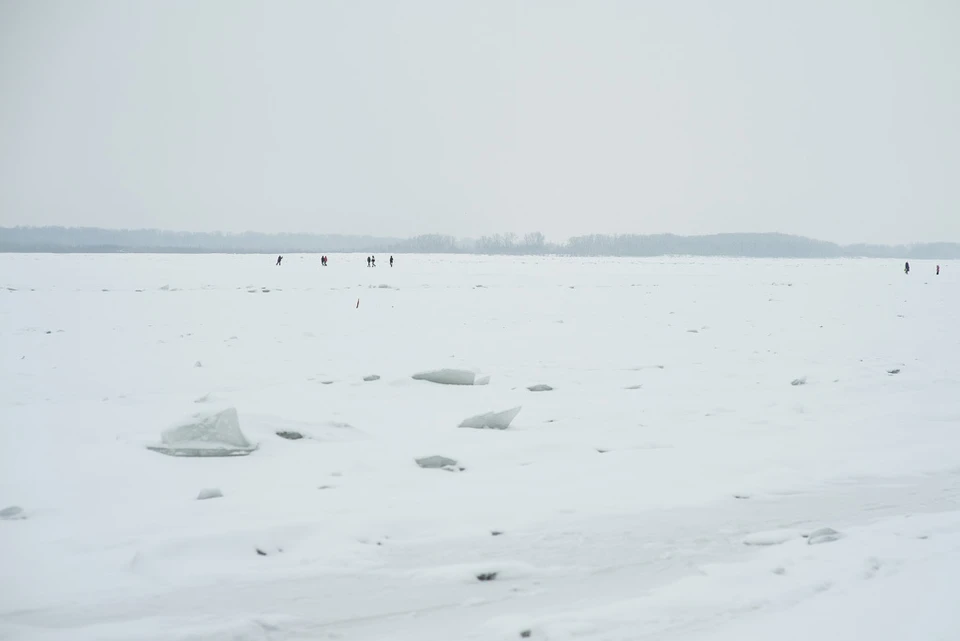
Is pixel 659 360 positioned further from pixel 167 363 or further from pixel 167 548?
pixel 167 548

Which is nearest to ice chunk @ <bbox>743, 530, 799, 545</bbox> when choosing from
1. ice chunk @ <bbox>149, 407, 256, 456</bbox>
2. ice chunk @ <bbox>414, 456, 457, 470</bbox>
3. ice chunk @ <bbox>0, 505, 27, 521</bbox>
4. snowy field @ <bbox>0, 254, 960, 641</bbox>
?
snowy field @ <bbox>0, 254, 960, 641</bbox>

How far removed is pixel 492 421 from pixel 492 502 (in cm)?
208

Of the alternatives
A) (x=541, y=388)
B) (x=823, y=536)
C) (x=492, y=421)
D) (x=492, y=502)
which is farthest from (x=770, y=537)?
(x=541, y=388)

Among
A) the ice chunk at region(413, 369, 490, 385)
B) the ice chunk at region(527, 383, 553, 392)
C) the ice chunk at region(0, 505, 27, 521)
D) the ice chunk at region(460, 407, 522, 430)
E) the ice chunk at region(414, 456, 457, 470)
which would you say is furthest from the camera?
the ice chunk at region(413, 369, 490, 385)

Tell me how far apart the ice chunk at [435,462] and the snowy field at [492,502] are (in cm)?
13

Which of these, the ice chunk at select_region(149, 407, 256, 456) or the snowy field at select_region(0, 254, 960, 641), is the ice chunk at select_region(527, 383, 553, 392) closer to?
the snowy field at select_region(0, 254, 960, 641)

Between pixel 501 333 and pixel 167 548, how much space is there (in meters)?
12.0

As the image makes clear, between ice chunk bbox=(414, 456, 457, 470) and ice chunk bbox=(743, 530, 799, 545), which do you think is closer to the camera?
ice chunk bbox=(743, 530, 799, 545)

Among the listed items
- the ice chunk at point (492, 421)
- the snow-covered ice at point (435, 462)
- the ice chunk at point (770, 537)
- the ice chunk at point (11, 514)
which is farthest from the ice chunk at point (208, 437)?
the ice chunk at point (770, 537)

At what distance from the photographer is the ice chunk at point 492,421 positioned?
7180 mm

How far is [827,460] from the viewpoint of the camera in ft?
20.4

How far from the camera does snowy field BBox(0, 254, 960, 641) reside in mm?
3539

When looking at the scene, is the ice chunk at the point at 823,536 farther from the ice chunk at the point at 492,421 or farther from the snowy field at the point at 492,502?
the ice chunk at the point at 492,421

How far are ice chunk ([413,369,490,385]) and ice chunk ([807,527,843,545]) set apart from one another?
18.5 ft
